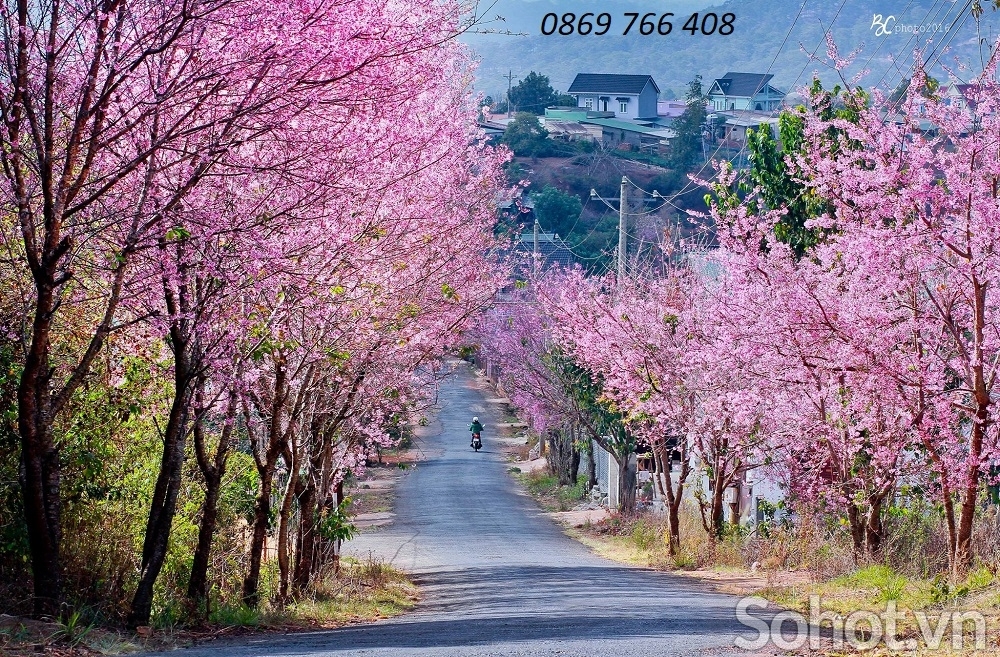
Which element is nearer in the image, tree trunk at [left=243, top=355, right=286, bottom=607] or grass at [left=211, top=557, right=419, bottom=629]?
grass at [left=211, top=557, right=419, bottom=629]

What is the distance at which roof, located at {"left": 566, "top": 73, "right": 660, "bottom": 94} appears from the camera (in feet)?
350

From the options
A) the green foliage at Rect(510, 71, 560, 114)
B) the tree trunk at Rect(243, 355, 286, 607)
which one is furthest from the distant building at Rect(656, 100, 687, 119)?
the tree trunk at Rect(243, 355, 286, 607)

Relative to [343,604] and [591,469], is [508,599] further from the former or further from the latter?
[591,469]

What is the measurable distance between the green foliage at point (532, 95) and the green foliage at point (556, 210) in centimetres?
2782

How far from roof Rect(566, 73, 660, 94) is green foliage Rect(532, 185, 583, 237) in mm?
38669

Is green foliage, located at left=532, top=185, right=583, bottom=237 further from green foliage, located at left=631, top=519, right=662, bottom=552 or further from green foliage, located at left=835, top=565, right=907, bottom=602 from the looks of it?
green foliage, located at left=835, top=565, right=907, bottom=602

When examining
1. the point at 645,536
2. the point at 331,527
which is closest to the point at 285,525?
the point at 331,527

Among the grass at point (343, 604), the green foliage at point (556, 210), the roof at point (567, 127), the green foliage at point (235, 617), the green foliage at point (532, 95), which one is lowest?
the grass at point (343, 604)

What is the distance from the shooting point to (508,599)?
16031 millimetres

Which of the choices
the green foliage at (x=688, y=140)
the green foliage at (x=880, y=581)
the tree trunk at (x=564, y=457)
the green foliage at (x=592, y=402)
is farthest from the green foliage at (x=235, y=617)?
the green foliage at (x=688, y=140)

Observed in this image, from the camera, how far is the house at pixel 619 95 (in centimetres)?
10675

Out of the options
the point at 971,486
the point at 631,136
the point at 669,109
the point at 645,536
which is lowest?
the point at 645,536

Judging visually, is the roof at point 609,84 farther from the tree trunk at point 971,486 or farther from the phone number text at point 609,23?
the tree trunk at point 971,486

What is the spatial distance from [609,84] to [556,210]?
41.1 metres
